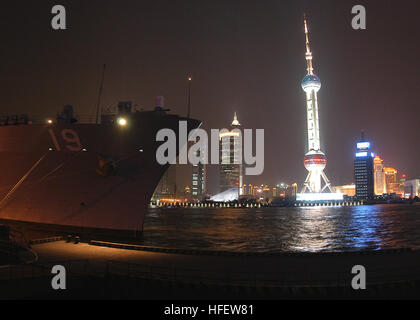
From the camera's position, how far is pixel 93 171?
19.6 meters

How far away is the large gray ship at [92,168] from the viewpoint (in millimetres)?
19594

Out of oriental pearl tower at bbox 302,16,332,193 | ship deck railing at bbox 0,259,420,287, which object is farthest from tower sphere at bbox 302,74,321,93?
ship deck railing at bbox 0,259,420,287

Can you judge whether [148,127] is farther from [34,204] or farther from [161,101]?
[34,204]

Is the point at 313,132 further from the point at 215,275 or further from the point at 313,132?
the point at 215,275

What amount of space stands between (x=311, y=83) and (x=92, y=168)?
148816 millimetres

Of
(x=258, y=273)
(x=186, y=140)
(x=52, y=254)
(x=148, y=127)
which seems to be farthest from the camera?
(x=186, y=140)

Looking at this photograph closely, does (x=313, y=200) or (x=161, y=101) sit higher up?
(x=161, y=101)

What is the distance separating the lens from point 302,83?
159000mm

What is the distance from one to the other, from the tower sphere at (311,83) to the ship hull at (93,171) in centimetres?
14621

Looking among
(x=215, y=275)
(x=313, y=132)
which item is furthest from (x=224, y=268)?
(x=313, y=132)

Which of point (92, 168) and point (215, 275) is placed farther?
point (92, 168)

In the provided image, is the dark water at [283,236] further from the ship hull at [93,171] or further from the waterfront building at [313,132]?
the waterfront building at [313,132]

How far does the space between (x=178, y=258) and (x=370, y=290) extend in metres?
8.56
